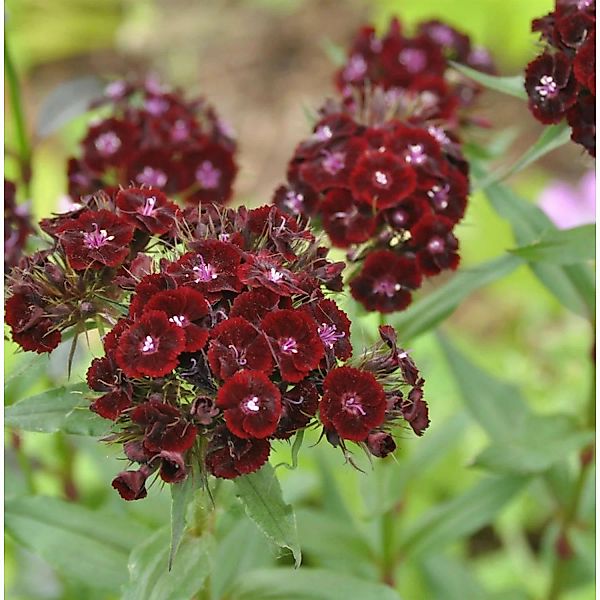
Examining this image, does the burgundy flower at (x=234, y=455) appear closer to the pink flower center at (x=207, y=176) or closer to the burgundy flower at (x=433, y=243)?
the burgundy flower at (x=433, y=243)

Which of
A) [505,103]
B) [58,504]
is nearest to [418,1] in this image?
[505,103]

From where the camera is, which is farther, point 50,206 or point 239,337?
point 50,206

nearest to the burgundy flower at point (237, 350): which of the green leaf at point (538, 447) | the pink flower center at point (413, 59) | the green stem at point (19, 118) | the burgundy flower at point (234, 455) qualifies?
the burgundy flower at point (234, 455)

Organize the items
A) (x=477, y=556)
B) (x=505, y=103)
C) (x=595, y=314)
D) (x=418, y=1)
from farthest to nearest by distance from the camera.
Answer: (x=505, y=103), (x=418, y=1), (x=477, y=556), (x=595, y=314)

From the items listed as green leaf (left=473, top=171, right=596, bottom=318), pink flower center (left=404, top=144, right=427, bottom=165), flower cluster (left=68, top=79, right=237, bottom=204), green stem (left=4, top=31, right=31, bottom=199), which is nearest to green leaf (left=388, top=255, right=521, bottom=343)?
green leaf (left=473, top=171, right=596, bottom=318)

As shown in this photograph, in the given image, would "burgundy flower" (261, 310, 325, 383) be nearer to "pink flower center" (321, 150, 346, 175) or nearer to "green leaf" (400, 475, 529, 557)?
"pink flower center" (321, 150, 346, 175)

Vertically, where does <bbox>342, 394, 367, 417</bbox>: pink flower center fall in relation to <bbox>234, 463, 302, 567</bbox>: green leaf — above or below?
above

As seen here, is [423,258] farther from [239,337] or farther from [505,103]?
[505,103]
